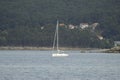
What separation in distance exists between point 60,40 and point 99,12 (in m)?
27.8

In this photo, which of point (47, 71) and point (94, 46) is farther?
point (94, 46)

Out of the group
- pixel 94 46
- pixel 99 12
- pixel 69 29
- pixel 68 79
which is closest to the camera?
pixel 68 79

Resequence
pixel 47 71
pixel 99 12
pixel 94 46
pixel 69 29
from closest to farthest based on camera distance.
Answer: pixel 47 71, pixel 94 46, pixel 69 29, pixel 99 12

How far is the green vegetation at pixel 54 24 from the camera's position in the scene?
169750mm

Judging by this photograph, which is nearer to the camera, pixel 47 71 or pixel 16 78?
pixel 16 78

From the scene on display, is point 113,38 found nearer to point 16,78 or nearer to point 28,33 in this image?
point 28,33

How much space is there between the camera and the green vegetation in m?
170

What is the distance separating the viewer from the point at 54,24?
604ft

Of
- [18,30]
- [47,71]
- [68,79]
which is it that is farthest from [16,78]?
[18,30]

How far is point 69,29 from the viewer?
178 m

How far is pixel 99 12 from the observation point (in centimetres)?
19450

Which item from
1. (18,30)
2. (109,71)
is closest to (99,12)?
(18,30)

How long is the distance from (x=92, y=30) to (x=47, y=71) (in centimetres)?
11738

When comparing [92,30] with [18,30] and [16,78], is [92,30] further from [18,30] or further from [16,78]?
[16,78]
